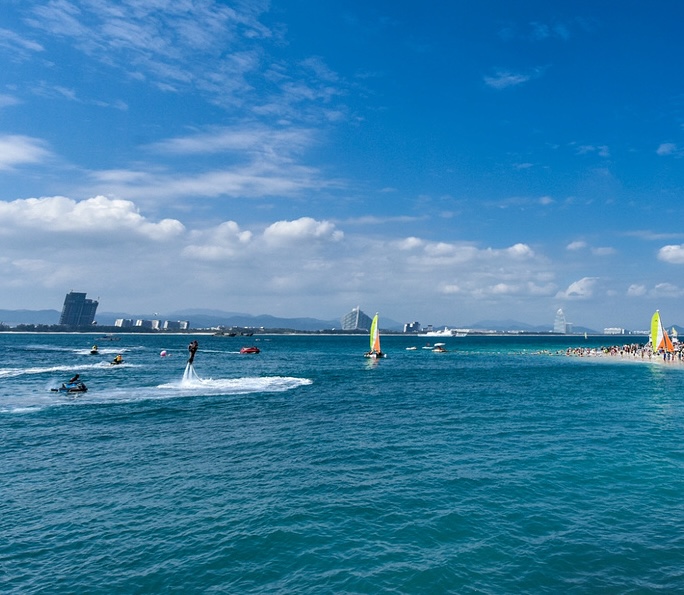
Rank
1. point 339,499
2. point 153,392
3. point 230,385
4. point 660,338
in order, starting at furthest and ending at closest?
point 660,338 < point 230,385 < point 153,392 < point 339,499

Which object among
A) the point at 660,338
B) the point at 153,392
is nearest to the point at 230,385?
the point at 153,392

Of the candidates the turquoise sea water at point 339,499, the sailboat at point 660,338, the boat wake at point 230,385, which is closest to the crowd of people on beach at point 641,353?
the sailboat at point 660,338

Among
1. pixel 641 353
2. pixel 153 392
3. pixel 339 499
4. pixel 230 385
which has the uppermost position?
pixel 641 353

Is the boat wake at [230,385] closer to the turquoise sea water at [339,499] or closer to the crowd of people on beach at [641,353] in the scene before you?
the turquoise sea water at [339,499]

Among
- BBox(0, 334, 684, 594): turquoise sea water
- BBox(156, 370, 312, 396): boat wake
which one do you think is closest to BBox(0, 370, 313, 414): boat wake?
BBox(156, 370, 312, 396): boat wake

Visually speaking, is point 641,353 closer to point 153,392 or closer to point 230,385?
point 230,385

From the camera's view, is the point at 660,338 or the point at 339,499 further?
the point at 660,338

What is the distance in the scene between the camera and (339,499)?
882 inches

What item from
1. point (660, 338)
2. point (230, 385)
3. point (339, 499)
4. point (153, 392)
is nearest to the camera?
point (339, 499)

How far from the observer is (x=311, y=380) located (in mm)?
72500

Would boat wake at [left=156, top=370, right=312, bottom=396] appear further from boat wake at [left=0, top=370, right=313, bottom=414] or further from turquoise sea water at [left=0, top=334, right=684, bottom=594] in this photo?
turquoise sea water at [left=0, top=334, right=684, bottom=594]

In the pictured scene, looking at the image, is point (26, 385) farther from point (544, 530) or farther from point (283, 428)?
point (544, 530)

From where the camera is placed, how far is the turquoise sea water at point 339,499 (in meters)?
16.2

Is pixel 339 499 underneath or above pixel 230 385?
above
